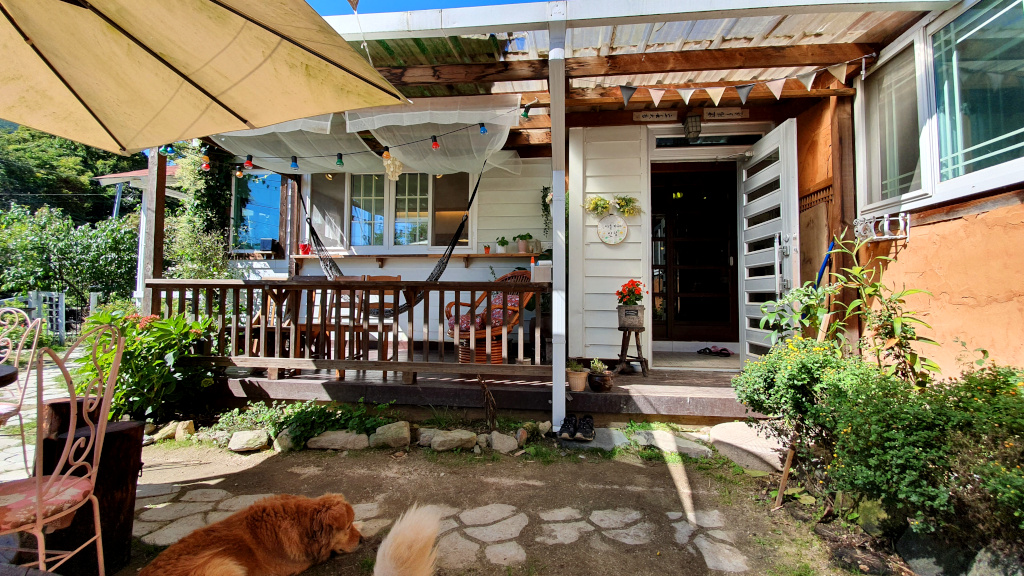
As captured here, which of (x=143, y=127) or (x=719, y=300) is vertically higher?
(x=143, y=127)

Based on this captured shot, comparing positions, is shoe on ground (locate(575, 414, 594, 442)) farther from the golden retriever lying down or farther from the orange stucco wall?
the orange stucco wall

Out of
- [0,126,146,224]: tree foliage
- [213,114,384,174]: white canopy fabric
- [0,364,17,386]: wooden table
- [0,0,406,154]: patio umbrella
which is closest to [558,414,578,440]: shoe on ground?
[0,0,406,154]: patio umbrella

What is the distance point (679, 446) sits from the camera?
3.02 m

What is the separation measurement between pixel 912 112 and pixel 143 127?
4.55 meters

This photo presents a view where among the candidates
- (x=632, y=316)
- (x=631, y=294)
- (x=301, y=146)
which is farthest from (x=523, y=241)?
(x=301, y=146)

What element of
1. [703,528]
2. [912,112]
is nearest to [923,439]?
[703,528]

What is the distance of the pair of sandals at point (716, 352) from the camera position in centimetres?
552

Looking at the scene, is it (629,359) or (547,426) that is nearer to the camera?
(547,426)

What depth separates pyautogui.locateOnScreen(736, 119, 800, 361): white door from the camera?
371cm

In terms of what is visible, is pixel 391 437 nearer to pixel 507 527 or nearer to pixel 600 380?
pixel 507 527

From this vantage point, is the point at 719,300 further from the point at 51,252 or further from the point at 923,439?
the point at 51,252

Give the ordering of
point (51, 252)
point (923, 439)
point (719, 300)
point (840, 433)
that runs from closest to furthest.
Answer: point (923, 439) < point (840, 433) < point (719, 300) < point (51, 252)

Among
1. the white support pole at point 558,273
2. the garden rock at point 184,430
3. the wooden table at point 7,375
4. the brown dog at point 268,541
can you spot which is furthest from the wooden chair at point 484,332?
the wooden table at point 7,375

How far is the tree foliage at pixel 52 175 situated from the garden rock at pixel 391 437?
728 inches
